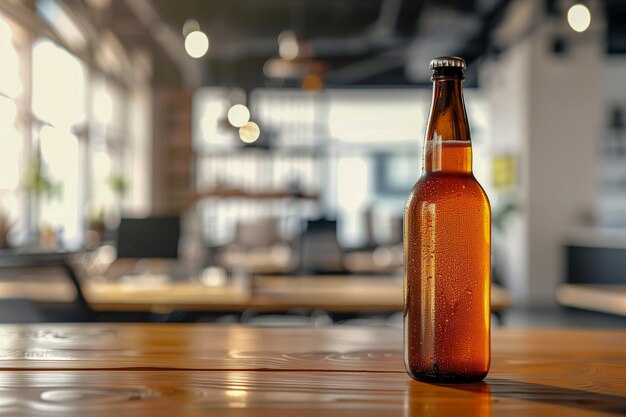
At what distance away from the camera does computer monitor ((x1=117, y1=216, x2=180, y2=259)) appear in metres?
3.62

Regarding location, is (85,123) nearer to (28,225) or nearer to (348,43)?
(28,225)

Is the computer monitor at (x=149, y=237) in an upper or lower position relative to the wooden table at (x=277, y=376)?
upper

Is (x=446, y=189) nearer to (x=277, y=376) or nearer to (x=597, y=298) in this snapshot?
(x=277, y=376)

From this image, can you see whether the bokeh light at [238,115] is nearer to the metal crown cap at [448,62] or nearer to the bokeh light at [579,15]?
the bokeh light at [579,15]

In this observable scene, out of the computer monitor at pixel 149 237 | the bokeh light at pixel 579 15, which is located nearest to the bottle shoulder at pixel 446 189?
the computer monitor at pixel 149 237

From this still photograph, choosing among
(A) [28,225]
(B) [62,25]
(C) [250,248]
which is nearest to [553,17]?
(C) [250,248]

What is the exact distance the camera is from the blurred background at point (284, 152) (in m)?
3.65

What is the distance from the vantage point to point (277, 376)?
2.63ft

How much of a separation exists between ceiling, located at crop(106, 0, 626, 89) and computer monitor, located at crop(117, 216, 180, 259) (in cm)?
660

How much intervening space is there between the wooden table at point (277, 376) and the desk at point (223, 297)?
6.57ft

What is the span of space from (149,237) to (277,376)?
2.93 metres

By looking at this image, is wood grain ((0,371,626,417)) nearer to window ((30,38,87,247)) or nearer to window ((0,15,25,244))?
window ((0,15,25,244))

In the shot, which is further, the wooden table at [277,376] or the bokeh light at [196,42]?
the bokeh light at [196,42]

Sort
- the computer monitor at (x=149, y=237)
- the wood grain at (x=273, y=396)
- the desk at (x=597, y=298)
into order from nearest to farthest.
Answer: the wood grain at (x=273, y=396)
the desk at (x=597, y=298)
the computer monitor at (x=149, y=237)
